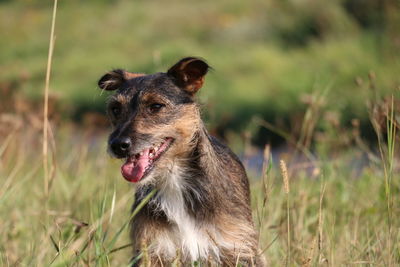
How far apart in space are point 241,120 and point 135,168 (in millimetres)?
11731

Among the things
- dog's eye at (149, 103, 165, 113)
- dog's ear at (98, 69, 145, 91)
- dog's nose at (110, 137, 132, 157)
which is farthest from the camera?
dog's ear at (98, 69, 145, 91)

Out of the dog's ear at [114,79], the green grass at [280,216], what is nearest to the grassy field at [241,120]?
the green grass at [280,216]

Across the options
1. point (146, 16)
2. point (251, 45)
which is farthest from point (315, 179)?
point (146, 16)

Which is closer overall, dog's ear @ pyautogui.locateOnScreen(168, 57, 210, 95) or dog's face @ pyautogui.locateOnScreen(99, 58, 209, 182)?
dog's face @ pyautogui.locateOnScreen(99, 58, 209, 182)

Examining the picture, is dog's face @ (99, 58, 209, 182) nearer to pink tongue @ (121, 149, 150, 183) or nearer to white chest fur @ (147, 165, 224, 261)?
pink tongue @ (121, 149, 150, 183)

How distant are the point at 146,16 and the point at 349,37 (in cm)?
1632

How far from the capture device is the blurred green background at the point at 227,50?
1320cm

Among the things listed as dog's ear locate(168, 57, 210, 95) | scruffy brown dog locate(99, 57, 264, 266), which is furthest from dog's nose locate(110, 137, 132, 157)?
dog's ear locate(168, 57, 210, 95)

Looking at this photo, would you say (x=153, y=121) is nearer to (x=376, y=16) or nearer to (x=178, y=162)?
(x=178, y=162)

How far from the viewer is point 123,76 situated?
5.38 meters

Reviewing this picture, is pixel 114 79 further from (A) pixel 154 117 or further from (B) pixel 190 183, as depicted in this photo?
(B) pixel 190 183

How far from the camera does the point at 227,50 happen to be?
78.9 feet

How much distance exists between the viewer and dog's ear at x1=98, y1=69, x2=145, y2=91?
5375mm

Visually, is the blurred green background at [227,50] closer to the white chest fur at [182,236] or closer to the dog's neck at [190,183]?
the dog's neck at [190,183]
